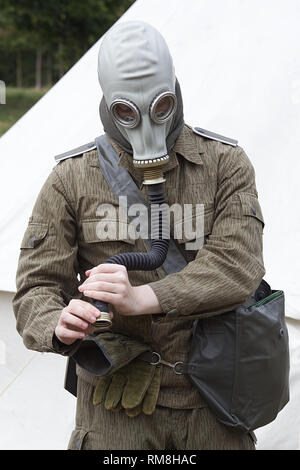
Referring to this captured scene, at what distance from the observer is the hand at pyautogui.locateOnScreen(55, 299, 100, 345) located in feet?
5.15

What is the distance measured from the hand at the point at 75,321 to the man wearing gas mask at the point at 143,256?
0.04m

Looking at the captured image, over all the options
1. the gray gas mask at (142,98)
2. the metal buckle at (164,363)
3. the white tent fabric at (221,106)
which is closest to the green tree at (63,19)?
the white tent fabric at (221,106)

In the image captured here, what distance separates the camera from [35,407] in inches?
128

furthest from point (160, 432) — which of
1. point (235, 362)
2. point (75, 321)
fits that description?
point (75, 321)

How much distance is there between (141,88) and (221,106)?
1.76 meters

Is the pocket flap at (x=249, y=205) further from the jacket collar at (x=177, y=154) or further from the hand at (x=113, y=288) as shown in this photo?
the hand at (x=113, y=288)

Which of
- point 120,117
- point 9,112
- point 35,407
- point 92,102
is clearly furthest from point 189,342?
point 9,112

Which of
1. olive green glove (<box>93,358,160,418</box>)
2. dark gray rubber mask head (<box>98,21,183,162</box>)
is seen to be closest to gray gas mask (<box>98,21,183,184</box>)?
dark gray rubber mask head (<box>98,21,183,162</box>)

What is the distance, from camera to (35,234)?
5.90 feet

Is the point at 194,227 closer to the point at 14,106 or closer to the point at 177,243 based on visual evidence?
the point at 177,243

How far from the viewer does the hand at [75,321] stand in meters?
1.57

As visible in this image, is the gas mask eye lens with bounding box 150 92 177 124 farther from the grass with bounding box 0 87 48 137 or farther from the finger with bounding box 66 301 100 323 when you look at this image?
the grass with bounding box 0 87 48 137

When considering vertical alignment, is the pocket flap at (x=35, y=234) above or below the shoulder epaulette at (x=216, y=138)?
below
